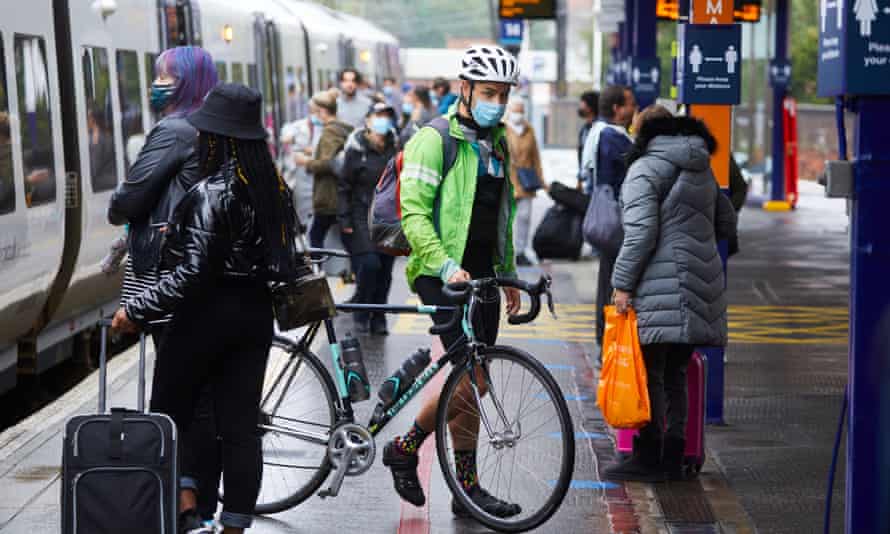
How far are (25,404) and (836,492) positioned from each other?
5173 mm

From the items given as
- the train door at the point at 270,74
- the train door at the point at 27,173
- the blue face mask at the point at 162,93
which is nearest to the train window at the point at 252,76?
the train door at the point at 270,74

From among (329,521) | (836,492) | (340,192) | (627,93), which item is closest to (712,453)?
(836,492)

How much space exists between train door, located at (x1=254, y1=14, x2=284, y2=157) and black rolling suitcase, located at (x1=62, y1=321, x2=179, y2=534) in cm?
1517

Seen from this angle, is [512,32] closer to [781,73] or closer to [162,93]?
[781,73]

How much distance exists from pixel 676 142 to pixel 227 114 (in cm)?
246

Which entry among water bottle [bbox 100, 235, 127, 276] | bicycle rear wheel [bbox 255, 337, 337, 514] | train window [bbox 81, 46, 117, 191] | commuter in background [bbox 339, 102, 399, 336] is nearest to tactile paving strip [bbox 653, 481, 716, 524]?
bicycle rear wheel [bbox 255, 337, 337, 514]

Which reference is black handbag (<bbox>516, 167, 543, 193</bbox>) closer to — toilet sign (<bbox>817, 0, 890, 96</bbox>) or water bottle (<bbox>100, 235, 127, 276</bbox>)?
water bottle (<bbox>100, 235, 127, 276</bbox>)

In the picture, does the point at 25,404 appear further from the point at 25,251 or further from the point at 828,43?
the point at 828,43

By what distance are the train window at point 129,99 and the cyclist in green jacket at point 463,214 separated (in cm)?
605

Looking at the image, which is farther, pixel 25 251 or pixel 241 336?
pixel 25 251

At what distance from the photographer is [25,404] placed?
1028 centimetres

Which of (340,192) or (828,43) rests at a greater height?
(828,43)

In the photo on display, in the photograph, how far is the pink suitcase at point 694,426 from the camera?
753 cm

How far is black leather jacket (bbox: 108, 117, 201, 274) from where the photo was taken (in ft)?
19.7
